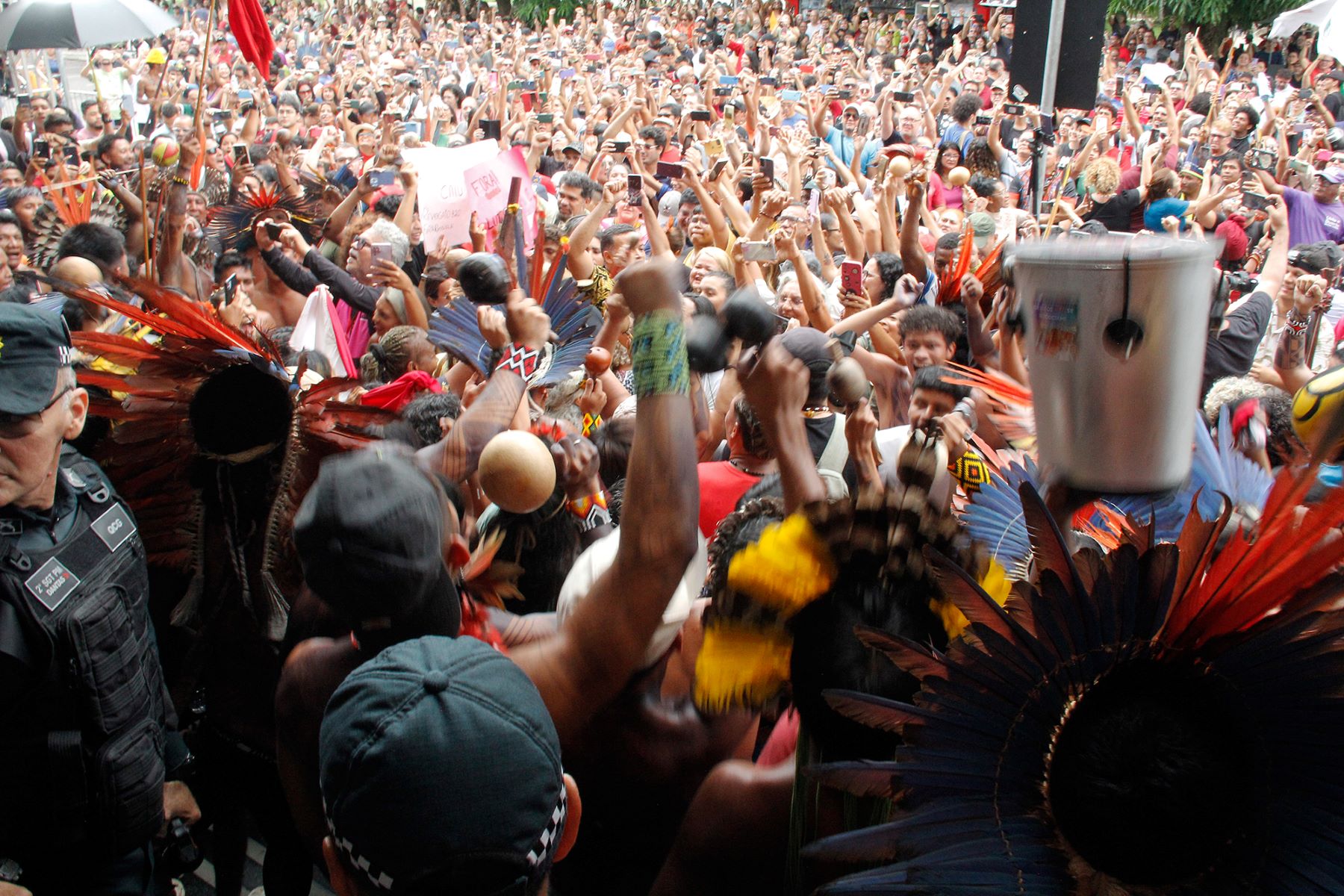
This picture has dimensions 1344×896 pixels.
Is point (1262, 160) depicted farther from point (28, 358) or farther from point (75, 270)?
point (28, 358)

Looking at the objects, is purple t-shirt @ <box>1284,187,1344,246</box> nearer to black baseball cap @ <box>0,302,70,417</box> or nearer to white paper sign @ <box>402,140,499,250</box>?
white paper sign @ <box>402,140,499,250</box>

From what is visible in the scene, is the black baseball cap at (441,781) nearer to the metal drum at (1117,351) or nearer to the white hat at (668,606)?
the white hat at (668,606)

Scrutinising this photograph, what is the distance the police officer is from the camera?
206cm

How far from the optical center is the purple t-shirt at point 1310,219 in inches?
276

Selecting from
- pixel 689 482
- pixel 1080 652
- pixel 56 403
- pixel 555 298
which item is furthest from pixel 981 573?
pixel 555 298

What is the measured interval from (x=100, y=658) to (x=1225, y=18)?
80.9 ft

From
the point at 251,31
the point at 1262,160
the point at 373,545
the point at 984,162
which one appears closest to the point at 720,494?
the point at 373,545

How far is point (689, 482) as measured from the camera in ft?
5.15

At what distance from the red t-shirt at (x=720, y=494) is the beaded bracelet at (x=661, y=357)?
1.35 m

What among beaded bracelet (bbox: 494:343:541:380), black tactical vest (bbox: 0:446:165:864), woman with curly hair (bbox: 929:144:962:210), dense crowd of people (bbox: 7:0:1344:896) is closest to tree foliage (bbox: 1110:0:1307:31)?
woman with curly hair (bbox: 929:144:962:210)

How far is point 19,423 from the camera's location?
2.09 meters

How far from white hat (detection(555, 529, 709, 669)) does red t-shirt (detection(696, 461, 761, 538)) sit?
886 millimetres

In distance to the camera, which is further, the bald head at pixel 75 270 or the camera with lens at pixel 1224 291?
the camera with lens at pixel 1224 291

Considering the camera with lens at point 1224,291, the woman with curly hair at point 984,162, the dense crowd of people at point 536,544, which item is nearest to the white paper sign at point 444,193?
the dense crowd of people at point 536,544
